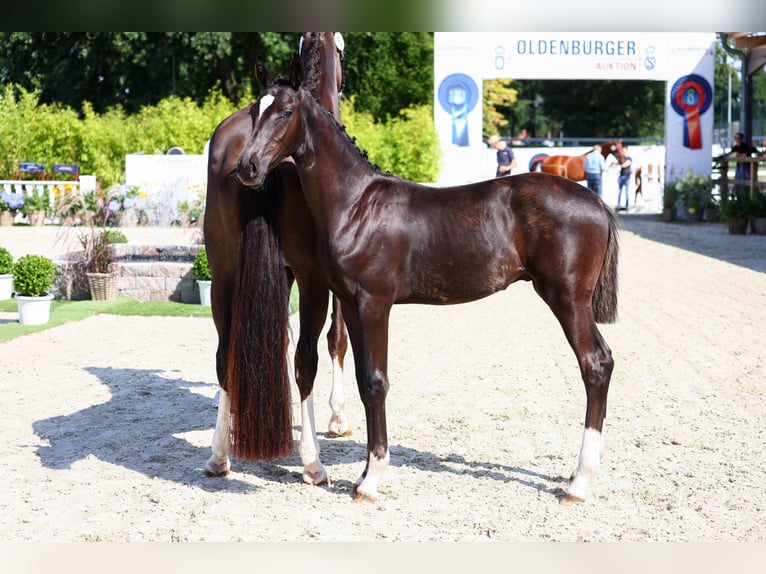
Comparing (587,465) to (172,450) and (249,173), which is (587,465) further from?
(172,450)

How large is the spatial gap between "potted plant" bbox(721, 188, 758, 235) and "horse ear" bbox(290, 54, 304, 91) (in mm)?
16893

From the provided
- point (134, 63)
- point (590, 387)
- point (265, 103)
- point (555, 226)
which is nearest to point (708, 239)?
point (590, 387)

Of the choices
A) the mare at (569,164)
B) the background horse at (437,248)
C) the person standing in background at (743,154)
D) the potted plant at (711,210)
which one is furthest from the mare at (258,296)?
the mare at (569,164)

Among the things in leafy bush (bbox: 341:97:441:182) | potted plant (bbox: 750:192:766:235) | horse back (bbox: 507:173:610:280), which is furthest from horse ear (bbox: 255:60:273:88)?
leafy bush (bbox: 341:97:441:182)

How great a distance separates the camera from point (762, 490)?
470 centimetres

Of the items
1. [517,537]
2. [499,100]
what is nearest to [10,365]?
[517,537]

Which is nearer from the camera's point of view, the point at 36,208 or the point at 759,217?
the point at 759,217

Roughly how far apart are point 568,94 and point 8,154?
3094 centimetres

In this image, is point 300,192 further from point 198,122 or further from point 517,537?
point 198,122

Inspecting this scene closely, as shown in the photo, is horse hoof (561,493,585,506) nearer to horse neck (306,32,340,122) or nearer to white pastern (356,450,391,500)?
white pastern (356,450,391,500)

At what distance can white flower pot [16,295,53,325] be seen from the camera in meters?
9.63

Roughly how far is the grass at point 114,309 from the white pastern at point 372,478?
604 cm

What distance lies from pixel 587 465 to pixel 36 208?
18.8 meters

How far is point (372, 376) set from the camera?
14.8 ft
